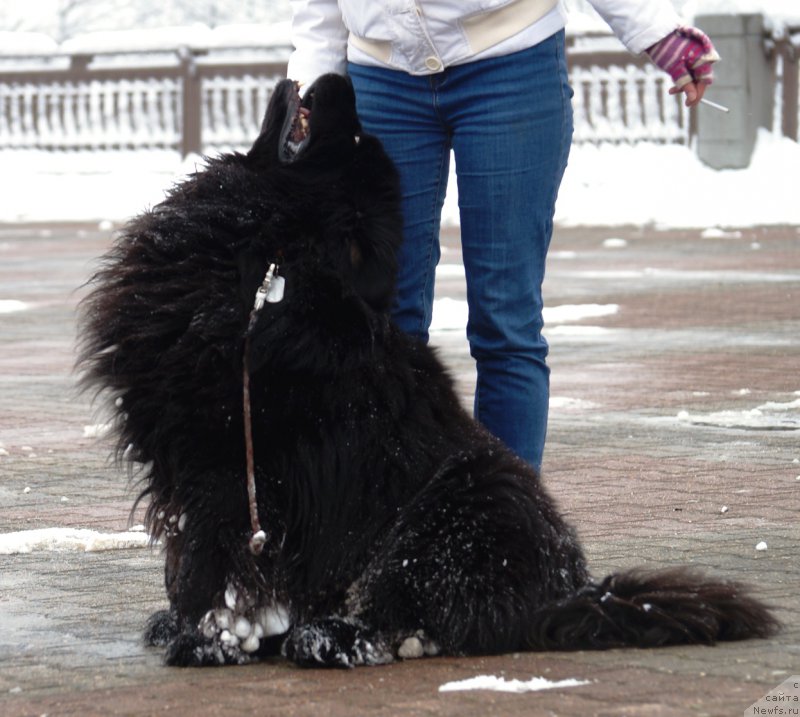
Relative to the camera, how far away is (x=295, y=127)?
3.69 meters

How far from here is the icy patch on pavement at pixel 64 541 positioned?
488 cm

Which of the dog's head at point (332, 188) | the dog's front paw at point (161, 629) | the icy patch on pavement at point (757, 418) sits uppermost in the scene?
the dog's head at point (332, 188)

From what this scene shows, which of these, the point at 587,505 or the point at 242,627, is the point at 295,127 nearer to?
the point at 242,627

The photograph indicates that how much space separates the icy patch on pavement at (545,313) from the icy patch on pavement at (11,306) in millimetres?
3146

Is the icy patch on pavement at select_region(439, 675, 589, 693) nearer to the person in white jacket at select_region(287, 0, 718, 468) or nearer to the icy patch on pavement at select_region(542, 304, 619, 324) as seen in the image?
the person in white jacket at select_region(287, 0, 718, 468)

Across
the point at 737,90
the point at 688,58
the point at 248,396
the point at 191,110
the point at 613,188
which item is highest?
the point at 737,90

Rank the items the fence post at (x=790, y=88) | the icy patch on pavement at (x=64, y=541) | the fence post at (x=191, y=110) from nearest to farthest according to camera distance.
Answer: the icy patch on pavement at (x=64, y=541) < the fence post at (x=790, y=88) < the fence post at (x=191, y=110)

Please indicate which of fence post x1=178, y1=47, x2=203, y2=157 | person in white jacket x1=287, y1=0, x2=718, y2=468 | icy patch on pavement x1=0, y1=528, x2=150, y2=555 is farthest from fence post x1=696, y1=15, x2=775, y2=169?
person in white jacket x1=287, y1=0, x2=718, y2=468

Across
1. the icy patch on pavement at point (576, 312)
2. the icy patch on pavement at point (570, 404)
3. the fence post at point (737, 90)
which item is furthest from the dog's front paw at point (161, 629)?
the fence post at point (737, 90)

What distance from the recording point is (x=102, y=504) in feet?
18.3

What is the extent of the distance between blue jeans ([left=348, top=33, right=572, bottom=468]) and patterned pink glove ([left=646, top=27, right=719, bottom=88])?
27cm

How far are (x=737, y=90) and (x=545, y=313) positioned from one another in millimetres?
10701

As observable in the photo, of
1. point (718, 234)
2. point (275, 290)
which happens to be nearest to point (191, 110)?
point (718, 234)

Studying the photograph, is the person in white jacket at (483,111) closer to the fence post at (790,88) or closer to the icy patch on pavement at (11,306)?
the icy patch on pavement at (11,306)
